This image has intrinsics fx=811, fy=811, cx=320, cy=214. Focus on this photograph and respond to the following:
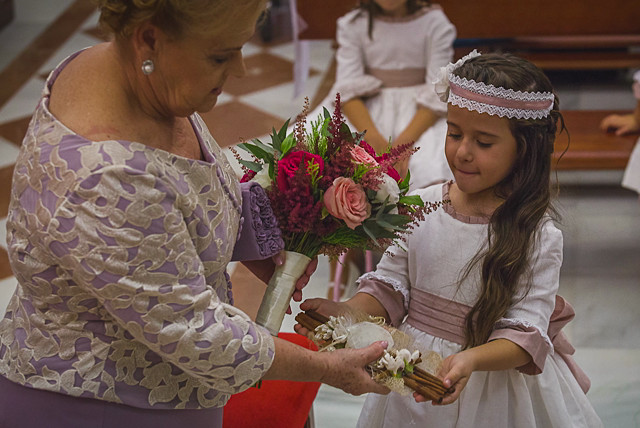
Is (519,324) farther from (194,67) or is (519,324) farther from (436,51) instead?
(436,51)

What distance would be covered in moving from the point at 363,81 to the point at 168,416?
2.32m

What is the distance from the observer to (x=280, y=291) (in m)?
1.69

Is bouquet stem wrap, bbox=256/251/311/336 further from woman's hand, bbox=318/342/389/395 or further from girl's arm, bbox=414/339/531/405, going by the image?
girl's arm, bbox=414/339/531/405

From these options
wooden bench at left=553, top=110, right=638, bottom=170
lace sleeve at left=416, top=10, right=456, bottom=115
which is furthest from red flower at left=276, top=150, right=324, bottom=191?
wooden bench at left=553, top=110, right=638, bottom=170

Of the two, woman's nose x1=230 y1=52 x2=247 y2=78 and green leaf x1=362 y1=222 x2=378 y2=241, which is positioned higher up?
woman's nose x1=230 y1=52 x2=247 y2=78

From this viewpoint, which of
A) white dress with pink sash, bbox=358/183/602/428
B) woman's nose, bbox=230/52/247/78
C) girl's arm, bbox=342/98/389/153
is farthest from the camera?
girl's arm, bbox=342/98/389/153

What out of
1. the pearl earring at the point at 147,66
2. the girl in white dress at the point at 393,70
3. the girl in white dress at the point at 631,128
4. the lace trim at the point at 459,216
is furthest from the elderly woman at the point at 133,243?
the girl in white dress at the point at 631,128

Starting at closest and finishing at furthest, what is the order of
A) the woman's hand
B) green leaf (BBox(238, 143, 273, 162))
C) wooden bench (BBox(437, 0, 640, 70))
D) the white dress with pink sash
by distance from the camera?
1. the woman's hand
2. green leaf (BBox(238, 143, 273, 162))
3. the white dress with pink sash
4. wooden bench (BBox(437, 0, 640, 70))

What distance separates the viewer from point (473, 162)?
181cm

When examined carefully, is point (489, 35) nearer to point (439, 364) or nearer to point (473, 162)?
point (473, 162)

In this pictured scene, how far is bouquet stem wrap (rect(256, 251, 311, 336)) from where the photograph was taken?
1.69m

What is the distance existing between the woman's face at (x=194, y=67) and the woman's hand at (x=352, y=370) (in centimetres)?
52

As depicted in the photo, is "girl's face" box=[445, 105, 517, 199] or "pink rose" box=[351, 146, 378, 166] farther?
"girl's face" box=[445, 105, 517, 199]

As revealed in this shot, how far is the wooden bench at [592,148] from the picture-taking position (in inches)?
137
